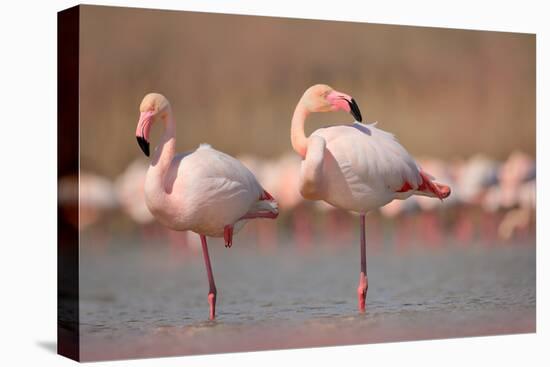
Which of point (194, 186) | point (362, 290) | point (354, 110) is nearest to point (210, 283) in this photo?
point (194, 186)

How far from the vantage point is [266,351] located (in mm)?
8992

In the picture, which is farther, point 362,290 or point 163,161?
point 362,290

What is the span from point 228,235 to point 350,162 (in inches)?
41.7

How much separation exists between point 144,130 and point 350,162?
1577 mm

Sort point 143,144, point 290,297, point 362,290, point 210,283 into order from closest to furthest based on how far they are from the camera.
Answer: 1. point 143,144
2. point 210,283
3. point 290,297
4. point 362,290

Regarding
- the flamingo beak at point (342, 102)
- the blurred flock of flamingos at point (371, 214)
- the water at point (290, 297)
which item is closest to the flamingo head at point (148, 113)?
the blurred flock of flamingos at point (371, 214)

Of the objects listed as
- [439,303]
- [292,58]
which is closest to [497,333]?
[439,303]

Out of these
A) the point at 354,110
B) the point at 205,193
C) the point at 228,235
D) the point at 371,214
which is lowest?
the point at 228,235

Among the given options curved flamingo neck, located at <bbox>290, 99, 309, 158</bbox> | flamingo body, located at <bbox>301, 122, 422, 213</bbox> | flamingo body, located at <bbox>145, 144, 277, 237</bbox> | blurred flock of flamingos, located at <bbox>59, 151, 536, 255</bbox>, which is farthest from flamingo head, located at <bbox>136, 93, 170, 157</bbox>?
flamingo body, located at <bbox>301, 122, 422, 213</bbox>

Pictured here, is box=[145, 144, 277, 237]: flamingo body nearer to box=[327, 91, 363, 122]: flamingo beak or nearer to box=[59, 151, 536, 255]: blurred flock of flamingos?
box=[59, 151, 536, 255]: blurred flock of flamingos

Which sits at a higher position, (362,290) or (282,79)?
(282,79)

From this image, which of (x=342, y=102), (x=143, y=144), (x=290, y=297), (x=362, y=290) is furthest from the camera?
(x=362, y=290)

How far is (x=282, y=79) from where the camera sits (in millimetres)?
9148

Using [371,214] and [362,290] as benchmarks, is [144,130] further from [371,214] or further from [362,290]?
[362,290]
